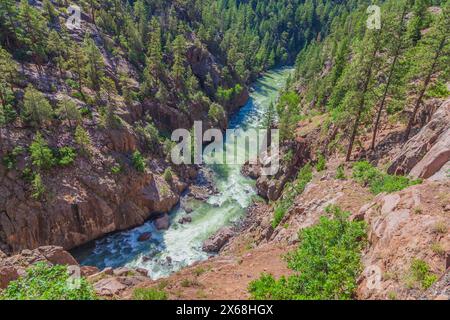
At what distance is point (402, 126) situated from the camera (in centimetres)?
3036

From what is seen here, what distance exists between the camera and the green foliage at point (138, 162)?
41.4 meters

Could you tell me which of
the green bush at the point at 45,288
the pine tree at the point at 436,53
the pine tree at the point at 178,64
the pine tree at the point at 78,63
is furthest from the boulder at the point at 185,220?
the pine tree at the point at 178,64

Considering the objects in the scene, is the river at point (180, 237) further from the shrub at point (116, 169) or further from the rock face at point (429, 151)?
the rock face at point (429, 151)

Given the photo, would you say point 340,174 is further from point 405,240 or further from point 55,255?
point 55,255

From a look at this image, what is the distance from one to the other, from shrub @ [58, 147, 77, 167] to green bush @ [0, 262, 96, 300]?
25.9 meters

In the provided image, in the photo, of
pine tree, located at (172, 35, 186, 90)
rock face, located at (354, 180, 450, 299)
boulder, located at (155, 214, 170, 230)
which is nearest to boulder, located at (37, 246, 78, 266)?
boulder, located at (155, 214, 170, 230)

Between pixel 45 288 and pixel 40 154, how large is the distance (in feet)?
87.6

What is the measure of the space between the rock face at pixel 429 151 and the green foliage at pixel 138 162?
97.8 ft

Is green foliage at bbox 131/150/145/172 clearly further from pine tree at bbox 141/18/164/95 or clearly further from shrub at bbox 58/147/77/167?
pine tree at bbox 141/18/164/95

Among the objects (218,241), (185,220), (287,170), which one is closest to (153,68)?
(185,220)

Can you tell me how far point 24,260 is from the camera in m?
20.9

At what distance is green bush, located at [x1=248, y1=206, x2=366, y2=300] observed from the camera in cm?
1314
